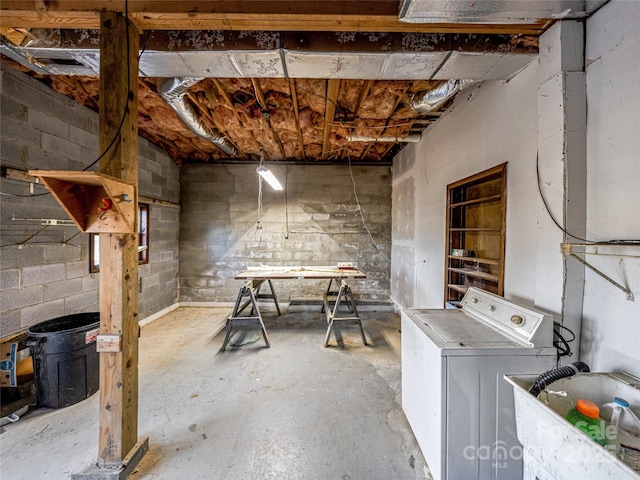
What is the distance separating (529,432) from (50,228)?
3.83m

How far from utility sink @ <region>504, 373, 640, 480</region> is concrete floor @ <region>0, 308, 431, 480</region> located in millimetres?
822

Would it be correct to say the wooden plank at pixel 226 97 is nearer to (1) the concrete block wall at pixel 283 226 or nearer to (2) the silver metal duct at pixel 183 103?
(2) the silver metal duct at pixel 183 103

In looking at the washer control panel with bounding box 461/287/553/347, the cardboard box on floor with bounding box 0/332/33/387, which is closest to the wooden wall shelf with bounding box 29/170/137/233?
the cardboard box on floor with bounding box 0/332/33/387

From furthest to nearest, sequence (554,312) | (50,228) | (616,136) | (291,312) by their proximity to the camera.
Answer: (291,312) → (50,228) → (554,312) → (616,136)

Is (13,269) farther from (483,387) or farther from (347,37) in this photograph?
(483,387)

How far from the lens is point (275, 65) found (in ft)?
5.98

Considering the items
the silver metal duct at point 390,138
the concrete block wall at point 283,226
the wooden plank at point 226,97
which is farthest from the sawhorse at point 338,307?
the wooden plank at point 226,97

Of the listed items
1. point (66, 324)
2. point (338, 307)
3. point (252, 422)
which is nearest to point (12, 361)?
point (66, 324)

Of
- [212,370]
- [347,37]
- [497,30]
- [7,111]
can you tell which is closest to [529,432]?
[497,30]

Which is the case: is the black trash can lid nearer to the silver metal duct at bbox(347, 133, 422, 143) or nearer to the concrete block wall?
the concrete block wall

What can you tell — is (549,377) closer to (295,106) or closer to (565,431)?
(565,431)

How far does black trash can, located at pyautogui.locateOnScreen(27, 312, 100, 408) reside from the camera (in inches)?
78.7

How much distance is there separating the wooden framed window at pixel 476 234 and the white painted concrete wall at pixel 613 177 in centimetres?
58

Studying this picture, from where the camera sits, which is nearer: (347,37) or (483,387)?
(483,387)
